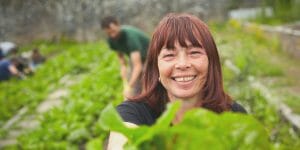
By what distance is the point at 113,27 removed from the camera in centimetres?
631

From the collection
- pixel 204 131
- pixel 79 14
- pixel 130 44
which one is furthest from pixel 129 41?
pixel 79 14

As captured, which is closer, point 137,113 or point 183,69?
point 183,69

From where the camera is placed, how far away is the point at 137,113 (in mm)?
2299

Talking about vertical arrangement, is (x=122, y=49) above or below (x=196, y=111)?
below

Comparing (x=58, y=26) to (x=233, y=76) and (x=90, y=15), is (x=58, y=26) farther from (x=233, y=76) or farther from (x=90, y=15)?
(x=233, y=76)

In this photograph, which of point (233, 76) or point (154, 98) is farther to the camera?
point (233, 76)

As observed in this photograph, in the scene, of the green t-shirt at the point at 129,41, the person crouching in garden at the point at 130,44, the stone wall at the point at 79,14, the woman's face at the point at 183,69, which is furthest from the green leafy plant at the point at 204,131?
the stone wall at the point at 79,14

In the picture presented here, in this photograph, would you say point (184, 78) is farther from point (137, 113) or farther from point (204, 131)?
point (204, 131)

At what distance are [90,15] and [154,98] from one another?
73.3ft

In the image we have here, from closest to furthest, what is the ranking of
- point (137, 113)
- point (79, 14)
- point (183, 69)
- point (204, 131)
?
point (204, 131), point (183, 69), point (137, 113), point (79, 14)

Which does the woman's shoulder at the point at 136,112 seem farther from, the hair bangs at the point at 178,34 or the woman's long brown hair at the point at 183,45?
the hair bangs at the point at 178,34

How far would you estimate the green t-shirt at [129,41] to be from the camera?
6.28 meters

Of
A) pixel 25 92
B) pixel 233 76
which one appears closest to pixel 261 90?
pixel 233 76

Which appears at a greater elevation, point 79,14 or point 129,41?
point 129,41
